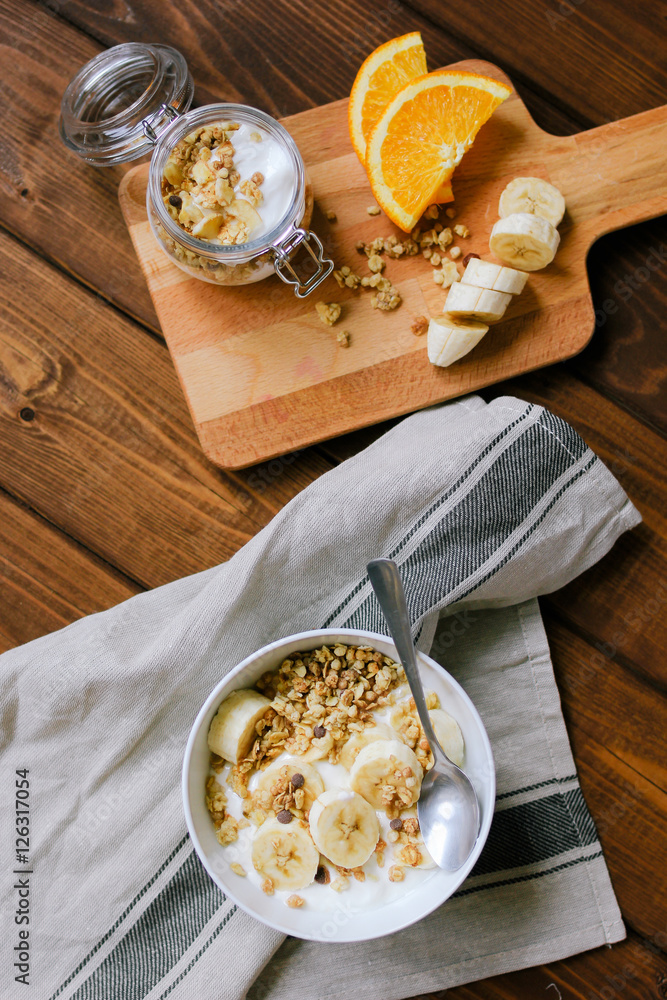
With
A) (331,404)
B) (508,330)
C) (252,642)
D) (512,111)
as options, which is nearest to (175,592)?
(252,642)

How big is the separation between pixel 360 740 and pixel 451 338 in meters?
0.54

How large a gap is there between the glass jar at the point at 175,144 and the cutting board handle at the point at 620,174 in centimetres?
39

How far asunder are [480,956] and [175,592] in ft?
2.13

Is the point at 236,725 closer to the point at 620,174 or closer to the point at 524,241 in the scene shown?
the point at 524,241

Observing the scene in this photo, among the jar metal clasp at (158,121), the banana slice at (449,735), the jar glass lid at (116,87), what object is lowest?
the banana slice at (449,735)

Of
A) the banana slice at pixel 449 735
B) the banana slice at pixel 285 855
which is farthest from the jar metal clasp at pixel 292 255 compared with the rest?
the banana slice at pixel 285 855

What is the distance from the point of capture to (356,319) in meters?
1.05

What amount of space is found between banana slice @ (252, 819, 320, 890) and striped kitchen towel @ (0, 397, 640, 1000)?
12 centimetres

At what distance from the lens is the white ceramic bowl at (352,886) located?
841 millimetres

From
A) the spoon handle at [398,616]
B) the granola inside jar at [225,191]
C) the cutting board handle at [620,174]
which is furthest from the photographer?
the cutting board handle at [620,174]

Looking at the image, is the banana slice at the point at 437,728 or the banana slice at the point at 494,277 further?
the banana slice at the point at 494,277

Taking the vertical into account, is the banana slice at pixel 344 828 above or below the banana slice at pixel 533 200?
below

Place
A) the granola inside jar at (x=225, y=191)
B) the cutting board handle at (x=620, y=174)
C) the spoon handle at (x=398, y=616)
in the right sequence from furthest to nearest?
1. the cutting board handle at (x=620, y=174)
2. the granola inside jar at (x=225, y=191)
3. the spoon handle at (x=398, y=616)

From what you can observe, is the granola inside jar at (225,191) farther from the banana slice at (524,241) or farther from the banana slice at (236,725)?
the banana slice at (236,725)
